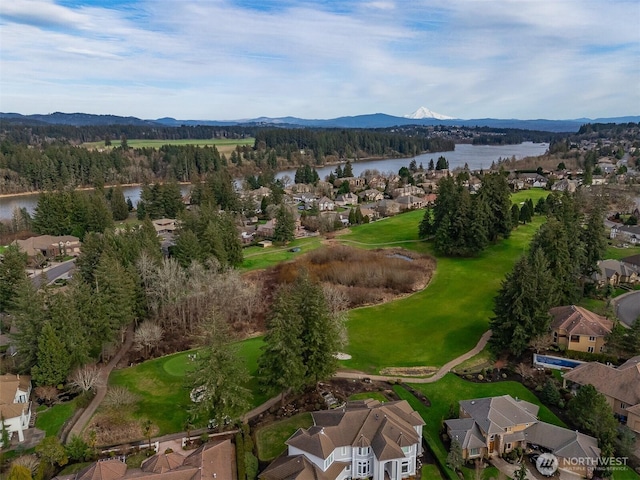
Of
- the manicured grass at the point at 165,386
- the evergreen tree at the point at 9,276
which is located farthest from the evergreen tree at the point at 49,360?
the evergreen tree at the point at 9,276

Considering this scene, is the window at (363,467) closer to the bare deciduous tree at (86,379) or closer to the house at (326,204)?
the bare deciduous tree at (86,379)

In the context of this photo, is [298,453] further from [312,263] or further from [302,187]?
[302,187]

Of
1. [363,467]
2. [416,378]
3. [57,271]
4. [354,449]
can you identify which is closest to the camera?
[354,449]

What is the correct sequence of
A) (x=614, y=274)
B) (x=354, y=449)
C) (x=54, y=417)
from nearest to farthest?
(x=354, y=449), (x=54, y=417), (x=614, y=274)

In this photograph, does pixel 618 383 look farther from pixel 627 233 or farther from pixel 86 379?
pixel 627 233

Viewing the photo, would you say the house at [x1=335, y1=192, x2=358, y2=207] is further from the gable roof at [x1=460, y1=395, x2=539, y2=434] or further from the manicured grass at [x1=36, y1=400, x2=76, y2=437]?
the manicured grass at [x1=36, y1=400, x2=76, y2=437]

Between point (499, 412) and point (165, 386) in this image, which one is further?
point (165, 386)

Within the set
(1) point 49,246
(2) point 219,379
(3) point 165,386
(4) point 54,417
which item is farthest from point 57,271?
(2) point 219,379
